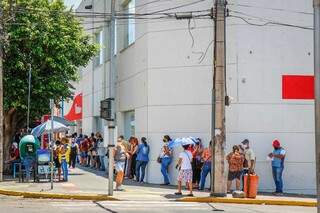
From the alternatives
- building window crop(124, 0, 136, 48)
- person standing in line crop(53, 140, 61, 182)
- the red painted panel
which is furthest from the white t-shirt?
building window crop(124, 0, 136, 48)

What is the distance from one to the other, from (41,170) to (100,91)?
11994 mm

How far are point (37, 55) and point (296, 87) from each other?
10928 millimetres

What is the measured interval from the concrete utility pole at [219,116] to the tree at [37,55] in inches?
359

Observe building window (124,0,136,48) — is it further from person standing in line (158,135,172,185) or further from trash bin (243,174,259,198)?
trash bin (243,174,259,198)

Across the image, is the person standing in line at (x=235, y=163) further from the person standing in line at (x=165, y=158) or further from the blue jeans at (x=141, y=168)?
the blue jeans at (x=141, y=168)

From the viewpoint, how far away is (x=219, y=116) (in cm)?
1850

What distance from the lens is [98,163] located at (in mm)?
30625

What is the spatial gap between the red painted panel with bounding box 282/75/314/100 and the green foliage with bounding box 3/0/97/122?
9566mm

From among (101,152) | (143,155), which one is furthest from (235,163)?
(101,152)

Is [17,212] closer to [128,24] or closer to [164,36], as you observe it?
[164,36]

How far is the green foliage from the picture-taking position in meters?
24.7

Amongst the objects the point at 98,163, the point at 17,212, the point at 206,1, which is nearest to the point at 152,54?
the point at 206,1

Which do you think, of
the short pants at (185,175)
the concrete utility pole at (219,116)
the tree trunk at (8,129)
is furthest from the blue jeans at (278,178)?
the tree trunk at (8,129)

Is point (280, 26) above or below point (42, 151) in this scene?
above
